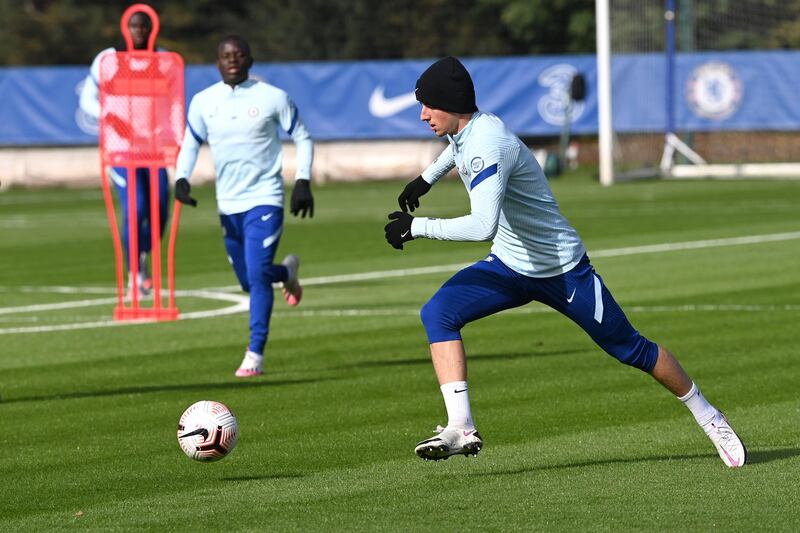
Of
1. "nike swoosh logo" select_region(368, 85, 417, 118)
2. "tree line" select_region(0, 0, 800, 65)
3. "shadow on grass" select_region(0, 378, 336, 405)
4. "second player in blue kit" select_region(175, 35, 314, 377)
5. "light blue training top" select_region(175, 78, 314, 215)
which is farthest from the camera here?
"tree line" select_region(0, 0, 800, 65)

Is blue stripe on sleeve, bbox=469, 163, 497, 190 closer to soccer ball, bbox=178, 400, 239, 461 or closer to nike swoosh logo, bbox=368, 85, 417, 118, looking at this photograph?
soccer ball, bbox=178, 400, 239, 461

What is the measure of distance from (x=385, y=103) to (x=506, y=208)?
33730 mm

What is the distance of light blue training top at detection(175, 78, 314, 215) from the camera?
43.8ft

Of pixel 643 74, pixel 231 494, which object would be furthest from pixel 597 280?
pixel 643 74

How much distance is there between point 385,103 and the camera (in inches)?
1663

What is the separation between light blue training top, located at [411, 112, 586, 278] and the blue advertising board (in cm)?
3032

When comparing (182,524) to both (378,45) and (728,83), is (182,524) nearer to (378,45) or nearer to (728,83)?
(728,83)

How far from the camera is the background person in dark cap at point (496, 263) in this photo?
8430 millimetres

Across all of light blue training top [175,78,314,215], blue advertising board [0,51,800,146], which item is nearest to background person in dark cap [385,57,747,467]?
light blue training top [175,78,314,215]

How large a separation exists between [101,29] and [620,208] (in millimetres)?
34196

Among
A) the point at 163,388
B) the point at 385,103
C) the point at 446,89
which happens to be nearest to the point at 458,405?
the point at 446,89

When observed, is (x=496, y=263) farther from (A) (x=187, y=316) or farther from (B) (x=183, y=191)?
(A) (x=187, y=316)

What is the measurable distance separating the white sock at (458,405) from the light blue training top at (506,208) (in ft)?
2.14

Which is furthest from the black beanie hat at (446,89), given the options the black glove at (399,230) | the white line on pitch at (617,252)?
the white line on pitch at (617,252)
